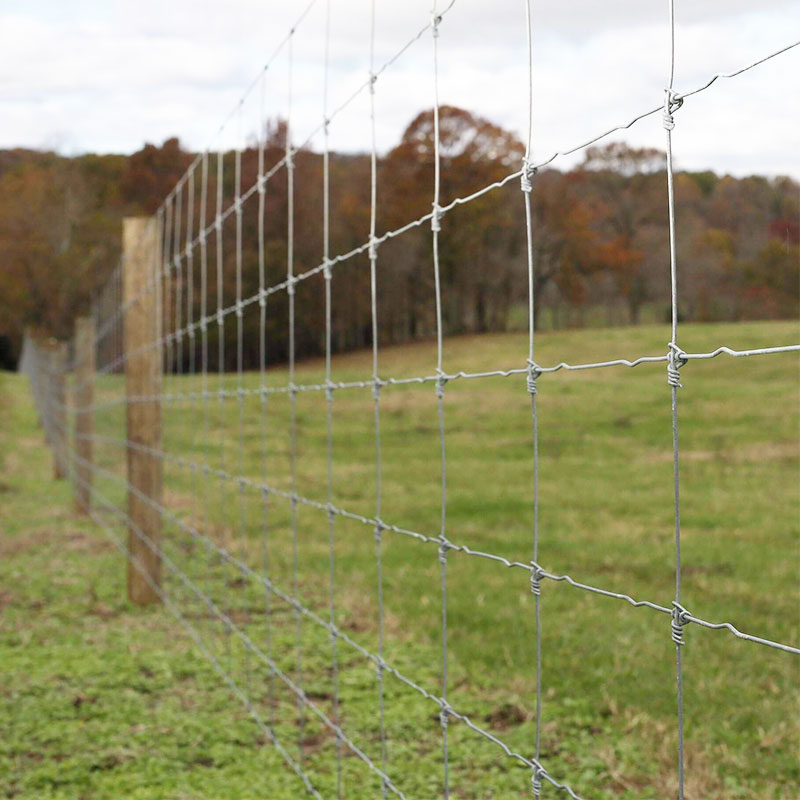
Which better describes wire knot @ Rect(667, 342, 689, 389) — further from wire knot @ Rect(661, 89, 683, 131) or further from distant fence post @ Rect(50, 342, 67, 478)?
distant fence post @ Rect(50, 342, 67, 478)

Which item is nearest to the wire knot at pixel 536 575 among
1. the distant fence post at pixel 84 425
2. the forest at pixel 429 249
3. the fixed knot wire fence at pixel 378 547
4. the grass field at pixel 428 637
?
the fixed knot wire fence at pixel 378 547

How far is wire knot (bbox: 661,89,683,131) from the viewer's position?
154cm

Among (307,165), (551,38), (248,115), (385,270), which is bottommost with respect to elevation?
(551,38)

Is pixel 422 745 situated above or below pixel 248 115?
below

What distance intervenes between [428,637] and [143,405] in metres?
2.27

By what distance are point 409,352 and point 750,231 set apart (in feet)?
58.7

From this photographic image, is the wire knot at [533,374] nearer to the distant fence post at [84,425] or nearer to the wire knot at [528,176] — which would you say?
the wire knot at [528,176]

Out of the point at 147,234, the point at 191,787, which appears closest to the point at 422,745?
the point at 191,787

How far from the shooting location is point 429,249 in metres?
26.5

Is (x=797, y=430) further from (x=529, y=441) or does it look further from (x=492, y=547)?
(x=492, y=547)

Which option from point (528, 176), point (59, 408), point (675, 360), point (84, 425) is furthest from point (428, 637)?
point (59, 408)

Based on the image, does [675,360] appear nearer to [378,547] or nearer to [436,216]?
[436,216]

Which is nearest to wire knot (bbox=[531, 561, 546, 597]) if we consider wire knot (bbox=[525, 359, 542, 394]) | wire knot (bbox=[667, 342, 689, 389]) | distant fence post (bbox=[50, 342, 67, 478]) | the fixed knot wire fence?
the fixed knot wire fence

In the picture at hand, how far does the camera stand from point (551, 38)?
2443 mm
